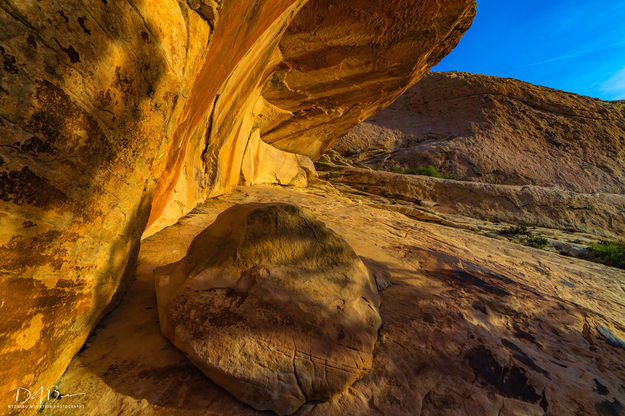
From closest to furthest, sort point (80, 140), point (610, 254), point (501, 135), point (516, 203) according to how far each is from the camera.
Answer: point (80, 140) < point (610, 254) < point (516, 203) < point (501, 135)

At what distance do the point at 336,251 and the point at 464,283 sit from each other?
1492 millimetres

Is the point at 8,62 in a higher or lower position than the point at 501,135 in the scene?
lower

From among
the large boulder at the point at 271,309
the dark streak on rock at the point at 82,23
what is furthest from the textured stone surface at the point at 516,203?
the dark streak on rock at the point at 82,23

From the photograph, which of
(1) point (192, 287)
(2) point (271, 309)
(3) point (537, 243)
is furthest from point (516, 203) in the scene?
(1) point (192, 287)

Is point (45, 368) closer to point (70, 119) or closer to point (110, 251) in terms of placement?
point (110, 251)

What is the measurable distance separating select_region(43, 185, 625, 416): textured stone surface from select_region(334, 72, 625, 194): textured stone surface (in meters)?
12.4

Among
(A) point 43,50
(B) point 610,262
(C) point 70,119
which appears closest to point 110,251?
(C) point 70,119

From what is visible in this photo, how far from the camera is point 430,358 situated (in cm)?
147

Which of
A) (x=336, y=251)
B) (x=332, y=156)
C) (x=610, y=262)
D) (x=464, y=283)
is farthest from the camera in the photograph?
(x=332, y=156)

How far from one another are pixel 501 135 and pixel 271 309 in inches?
700

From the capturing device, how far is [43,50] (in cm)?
98

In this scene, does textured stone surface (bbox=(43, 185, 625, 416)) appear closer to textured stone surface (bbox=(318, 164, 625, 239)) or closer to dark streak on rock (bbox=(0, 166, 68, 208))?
dark streak on rock (bbox=(0, 166, 68, 208))

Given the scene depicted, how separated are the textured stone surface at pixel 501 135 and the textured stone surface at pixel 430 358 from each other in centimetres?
1243

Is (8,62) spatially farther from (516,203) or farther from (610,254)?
(516,203)
